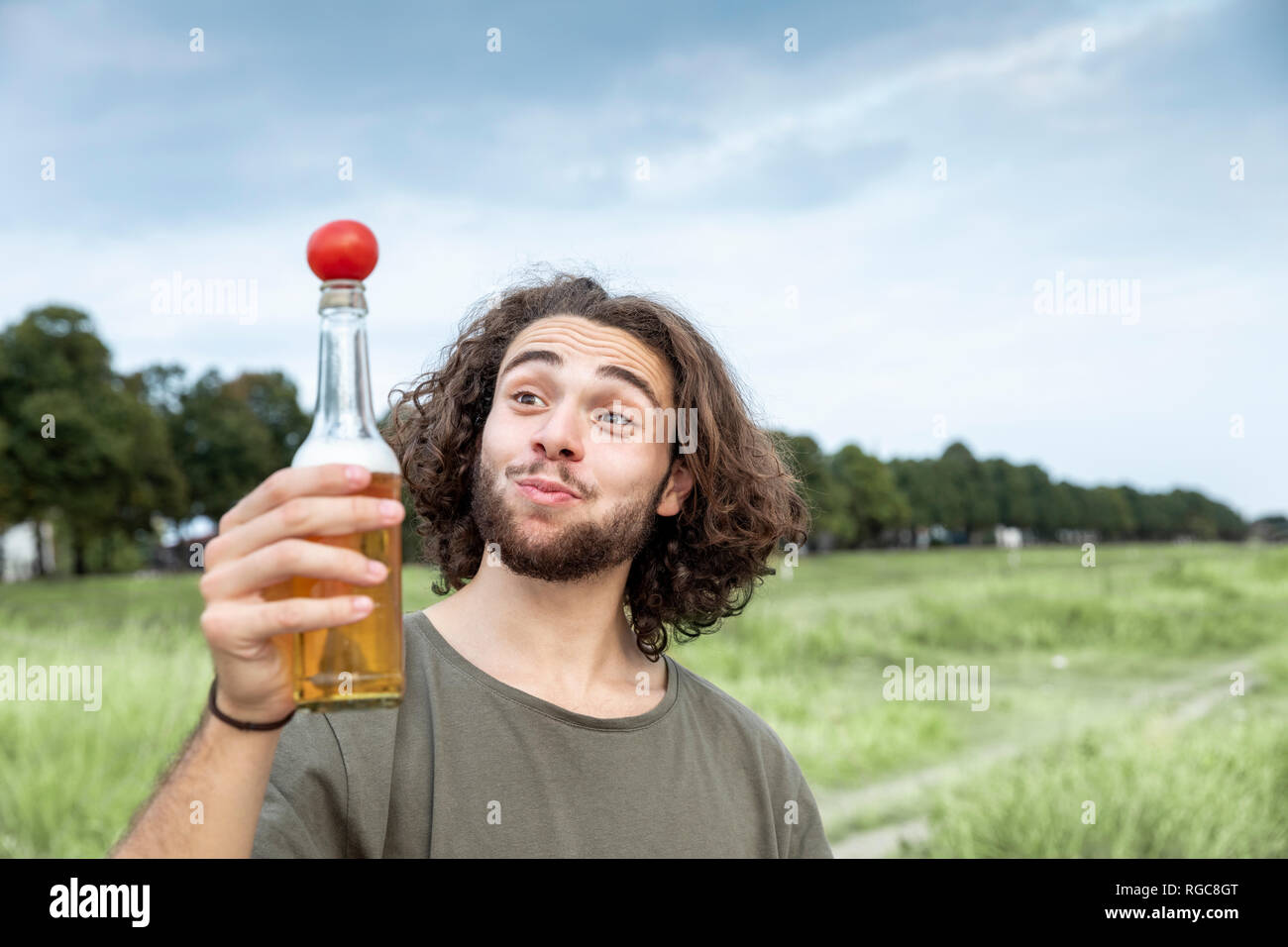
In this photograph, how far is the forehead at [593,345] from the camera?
332 cm

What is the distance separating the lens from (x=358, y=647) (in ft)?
5.68

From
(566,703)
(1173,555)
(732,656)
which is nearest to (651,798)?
(566,703)

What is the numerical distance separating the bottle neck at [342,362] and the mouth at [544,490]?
1207 millimetres

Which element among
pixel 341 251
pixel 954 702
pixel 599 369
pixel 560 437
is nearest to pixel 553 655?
pixel 560 437

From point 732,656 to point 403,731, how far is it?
11.6m

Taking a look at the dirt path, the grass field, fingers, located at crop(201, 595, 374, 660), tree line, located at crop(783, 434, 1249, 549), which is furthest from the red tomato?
tree line, located at crop(783, 434, 1249, 549)

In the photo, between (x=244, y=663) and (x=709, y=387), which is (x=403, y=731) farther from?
(x=709, y=387)

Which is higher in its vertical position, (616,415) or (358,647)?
(616,415)

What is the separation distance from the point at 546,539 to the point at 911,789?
Result: 8.80m

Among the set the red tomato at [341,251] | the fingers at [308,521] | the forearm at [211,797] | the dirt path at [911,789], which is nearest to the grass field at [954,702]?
the dirt path at [911,789]

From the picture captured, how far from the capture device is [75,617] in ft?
45.8

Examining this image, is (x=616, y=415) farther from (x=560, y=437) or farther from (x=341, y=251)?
(x=341, y=251)

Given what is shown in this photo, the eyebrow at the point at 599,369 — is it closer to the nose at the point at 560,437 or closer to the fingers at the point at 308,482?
the nose at the point at 560,437

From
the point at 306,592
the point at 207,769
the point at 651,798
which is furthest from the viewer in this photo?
the point at 651,798
